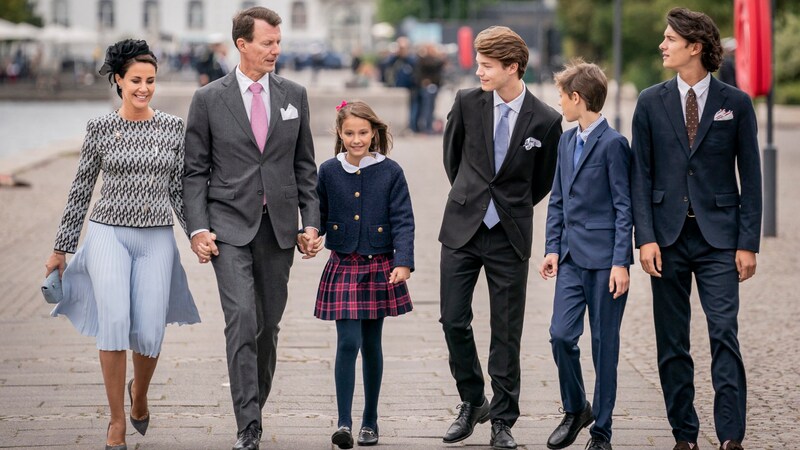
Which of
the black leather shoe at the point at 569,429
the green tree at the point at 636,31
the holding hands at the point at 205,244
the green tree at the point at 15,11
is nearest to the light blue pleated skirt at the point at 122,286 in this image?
the holding hands at the point at 205,244

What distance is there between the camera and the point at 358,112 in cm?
610

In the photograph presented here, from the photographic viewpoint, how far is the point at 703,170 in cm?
575

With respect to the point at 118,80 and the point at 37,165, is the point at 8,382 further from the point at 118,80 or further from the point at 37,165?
the point at 37,165

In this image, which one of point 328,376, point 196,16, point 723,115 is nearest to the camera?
point 723,115

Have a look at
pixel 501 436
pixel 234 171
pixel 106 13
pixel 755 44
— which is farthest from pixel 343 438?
pixel 106 13

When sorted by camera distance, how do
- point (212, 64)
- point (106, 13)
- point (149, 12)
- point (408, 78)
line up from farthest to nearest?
point (149, 12), point (106, 13), point (408, 78), point (212, 64)

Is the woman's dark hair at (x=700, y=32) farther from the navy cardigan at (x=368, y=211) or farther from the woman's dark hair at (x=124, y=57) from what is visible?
the woman's dark hair at (x=124, y=57)

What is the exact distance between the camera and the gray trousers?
5.90 meters

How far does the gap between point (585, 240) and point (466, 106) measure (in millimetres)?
784

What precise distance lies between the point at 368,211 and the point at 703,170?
54.3 inches

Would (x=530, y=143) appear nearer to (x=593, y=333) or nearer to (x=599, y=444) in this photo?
(x=593, y=333)

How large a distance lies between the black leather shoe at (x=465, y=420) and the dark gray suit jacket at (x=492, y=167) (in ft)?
2.22

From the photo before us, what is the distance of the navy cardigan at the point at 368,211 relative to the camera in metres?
6.12

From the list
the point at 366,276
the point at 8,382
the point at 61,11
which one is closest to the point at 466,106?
the point at 366,276
